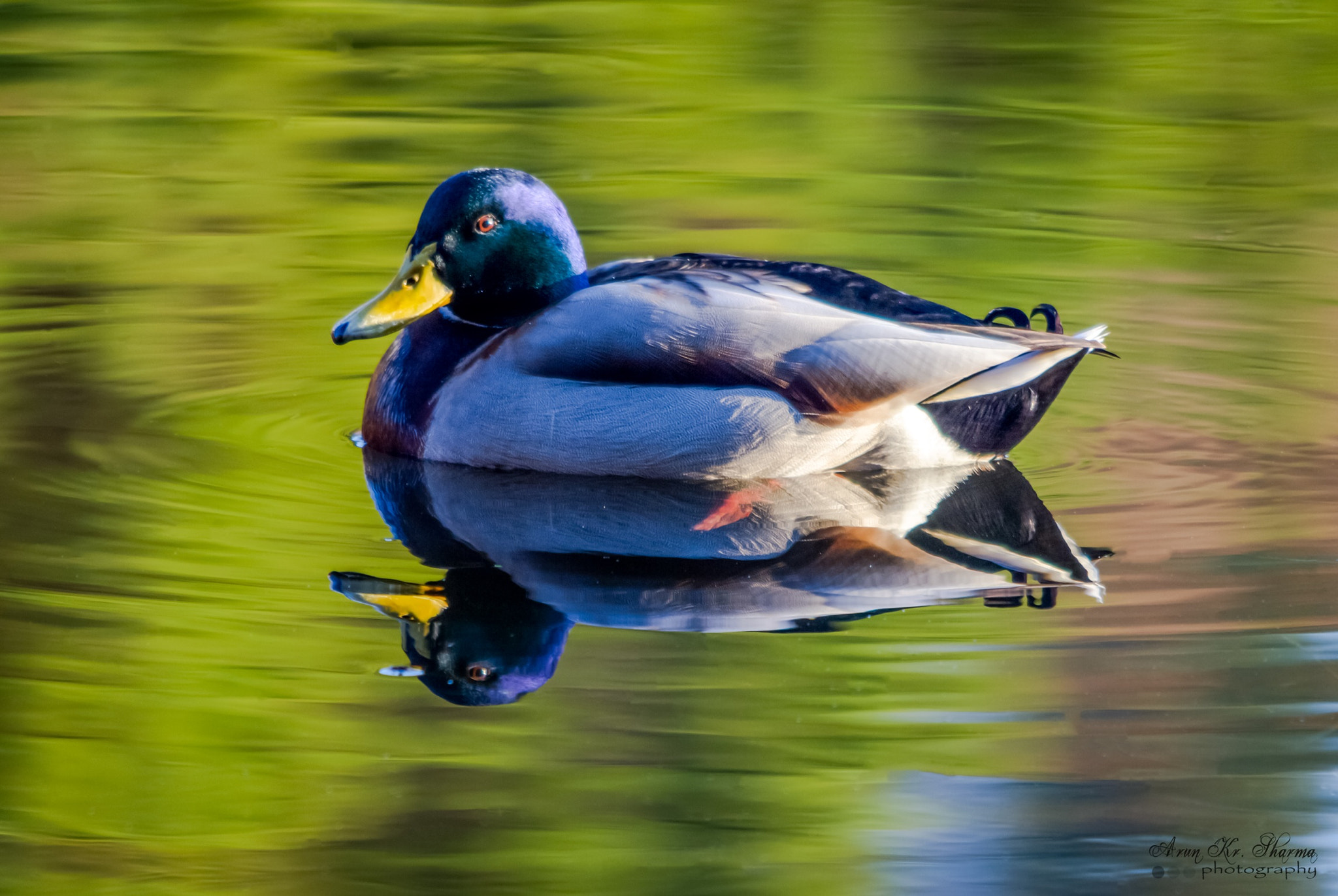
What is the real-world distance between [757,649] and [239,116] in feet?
25.9

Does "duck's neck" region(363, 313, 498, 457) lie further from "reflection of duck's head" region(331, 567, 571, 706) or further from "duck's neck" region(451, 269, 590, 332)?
"reflection of duck's head" region(331, 567, 571, 706)

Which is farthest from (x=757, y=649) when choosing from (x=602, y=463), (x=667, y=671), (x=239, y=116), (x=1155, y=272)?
(x=239, y=116)

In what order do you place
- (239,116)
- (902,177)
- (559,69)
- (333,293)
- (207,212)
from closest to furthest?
(333,293)
(207,212)
(902,177)
(239,116)
(559,69)

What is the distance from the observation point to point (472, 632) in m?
5.01

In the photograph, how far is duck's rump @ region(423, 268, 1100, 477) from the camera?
6250 mm

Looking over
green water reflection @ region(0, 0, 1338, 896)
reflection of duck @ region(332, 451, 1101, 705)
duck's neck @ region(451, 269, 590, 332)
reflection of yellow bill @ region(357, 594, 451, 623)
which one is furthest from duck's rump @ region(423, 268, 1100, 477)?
Result: reflection of yellow bill @ region(357, 594, 451, 623)

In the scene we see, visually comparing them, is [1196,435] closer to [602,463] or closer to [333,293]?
[602,463]

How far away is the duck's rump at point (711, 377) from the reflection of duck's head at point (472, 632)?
962mm

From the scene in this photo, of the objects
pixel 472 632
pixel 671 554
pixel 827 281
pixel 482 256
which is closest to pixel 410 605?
pixel 472 632

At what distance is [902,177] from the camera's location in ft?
34.4

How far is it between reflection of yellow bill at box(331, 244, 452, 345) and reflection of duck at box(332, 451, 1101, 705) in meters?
0.47

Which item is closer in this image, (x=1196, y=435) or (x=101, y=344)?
(x=1196, y=435)

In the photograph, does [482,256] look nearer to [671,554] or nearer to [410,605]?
[671,554]

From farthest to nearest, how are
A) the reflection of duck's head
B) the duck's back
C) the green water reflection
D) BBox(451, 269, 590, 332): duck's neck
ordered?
BBox(451, 269, 590, 332): duck's neck
the duck's back
the reflection of duck's head
the green water reflection
